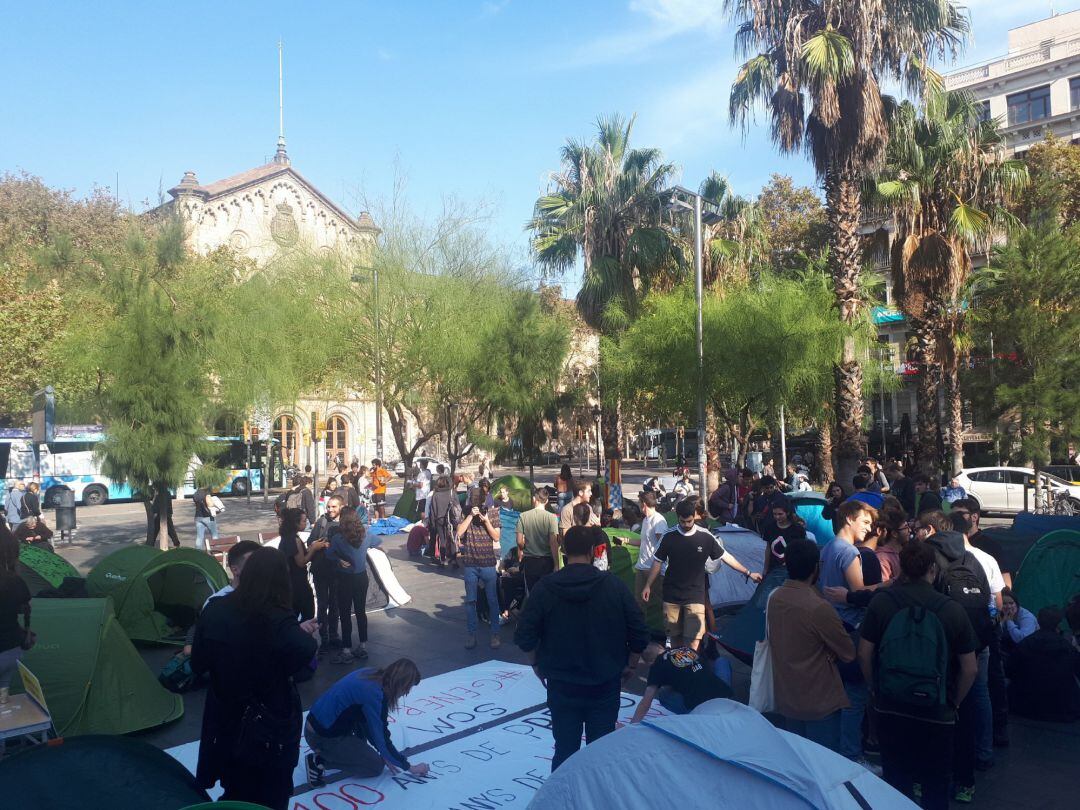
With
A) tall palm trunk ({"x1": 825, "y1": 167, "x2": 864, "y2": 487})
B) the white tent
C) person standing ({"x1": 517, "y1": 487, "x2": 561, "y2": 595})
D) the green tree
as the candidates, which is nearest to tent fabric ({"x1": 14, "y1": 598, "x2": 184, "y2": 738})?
person standing ({"x1": 517, "y1": 487, "x2": 561, "y2": 595})

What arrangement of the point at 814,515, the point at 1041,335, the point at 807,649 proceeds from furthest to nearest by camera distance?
the point at 1041,335, the point at 814,515, the point at 807,649

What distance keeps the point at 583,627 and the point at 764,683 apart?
1181 millimetres

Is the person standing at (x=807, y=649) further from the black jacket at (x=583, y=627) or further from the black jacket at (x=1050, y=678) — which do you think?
the black jacket at (x=1050, y=678)

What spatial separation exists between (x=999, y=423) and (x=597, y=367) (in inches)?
389

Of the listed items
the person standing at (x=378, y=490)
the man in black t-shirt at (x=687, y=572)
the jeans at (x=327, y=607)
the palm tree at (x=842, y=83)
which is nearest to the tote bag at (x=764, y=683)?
the man in black t-shirt at (x=687, y=572)

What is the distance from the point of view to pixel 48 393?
13.6 meters

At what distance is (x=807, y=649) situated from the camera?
14.8 ft

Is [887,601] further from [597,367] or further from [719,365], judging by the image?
[597,367]

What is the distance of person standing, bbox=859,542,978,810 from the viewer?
155 inches

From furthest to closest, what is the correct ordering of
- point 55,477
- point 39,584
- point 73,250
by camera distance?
point 55,477 < point 73,250 < point 39,584

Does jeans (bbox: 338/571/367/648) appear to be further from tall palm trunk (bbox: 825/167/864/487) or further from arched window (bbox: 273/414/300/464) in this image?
arched window (bbox: 273/414/300/464)

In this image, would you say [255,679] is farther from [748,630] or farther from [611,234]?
[611,234]

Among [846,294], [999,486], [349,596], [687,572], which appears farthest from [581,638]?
[999,486]

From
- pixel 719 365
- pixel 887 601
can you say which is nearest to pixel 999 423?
pixel 719 365
